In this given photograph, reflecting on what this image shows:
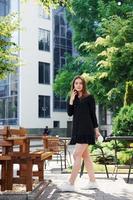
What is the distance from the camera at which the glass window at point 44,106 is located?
180 feet

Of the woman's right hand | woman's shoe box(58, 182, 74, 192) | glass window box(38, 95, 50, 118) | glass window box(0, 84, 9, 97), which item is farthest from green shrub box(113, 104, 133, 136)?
glass window box(0, 84, 9, 97)

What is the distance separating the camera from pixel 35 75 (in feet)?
179

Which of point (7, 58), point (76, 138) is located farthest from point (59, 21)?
point (76, 138)

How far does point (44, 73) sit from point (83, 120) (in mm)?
46125

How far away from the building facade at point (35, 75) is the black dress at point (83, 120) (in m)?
42.0

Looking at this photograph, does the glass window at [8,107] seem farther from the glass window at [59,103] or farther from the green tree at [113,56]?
the green tree at [113,56]

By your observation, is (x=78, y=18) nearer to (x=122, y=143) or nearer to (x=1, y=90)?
(x=1, y=90)

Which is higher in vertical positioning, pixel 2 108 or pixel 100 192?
pixel 2 108

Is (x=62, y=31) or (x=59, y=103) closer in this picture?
(x=59, y=103)

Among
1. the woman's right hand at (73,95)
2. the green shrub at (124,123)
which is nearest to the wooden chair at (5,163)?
the woman's right hand at (73,95)

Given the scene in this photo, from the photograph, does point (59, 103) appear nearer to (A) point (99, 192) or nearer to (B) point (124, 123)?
(B) point (124, 123)

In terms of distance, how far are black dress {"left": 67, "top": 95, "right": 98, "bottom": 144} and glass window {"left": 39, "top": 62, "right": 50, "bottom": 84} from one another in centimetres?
4537

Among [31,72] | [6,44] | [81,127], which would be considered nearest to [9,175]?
[81,127]

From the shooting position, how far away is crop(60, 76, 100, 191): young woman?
9.62 m
